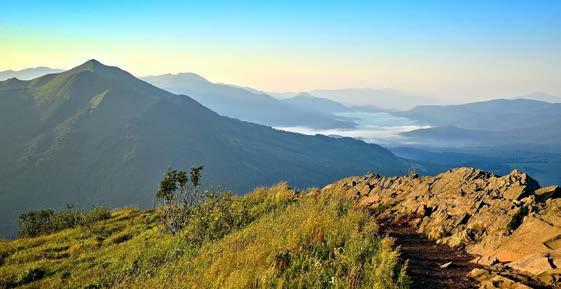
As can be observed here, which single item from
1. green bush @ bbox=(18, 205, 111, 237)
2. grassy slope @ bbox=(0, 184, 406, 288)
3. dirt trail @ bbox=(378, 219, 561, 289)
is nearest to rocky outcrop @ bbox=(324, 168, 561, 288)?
dirt trail @ bbox=(378, 219, 561, 289)

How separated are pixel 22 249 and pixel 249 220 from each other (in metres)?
15.2

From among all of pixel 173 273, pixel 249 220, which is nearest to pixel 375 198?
pixel 249 220

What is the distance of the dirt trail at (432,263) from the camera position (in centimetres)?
1135

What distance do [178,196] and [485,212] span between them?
57.0 ft

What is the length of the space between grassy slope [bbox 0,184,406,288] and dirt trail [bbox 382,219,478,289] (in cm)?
75

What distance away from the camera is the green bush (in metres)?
34.3

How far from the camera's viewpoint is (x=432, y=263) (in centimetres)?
1327

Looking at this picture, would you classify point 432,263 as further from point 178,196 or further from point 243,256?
point 178,196

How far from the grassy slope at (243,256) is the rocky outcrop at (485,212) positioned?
303cm

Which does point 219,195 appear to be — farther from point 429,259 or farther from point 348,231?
point 429,259

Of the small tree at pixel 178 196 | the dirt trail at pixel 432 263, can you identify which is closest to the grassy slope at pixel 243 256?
the dirt trail at pixel 432 263

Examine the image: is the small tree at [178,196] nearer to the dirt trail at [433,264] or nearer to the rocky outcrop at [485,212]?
the rocky outcrop at [485,212]

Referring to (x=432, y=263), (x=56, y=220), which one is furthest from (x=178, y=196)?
(x=432, y=263)

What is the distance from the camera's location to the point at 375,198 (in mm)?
24094
